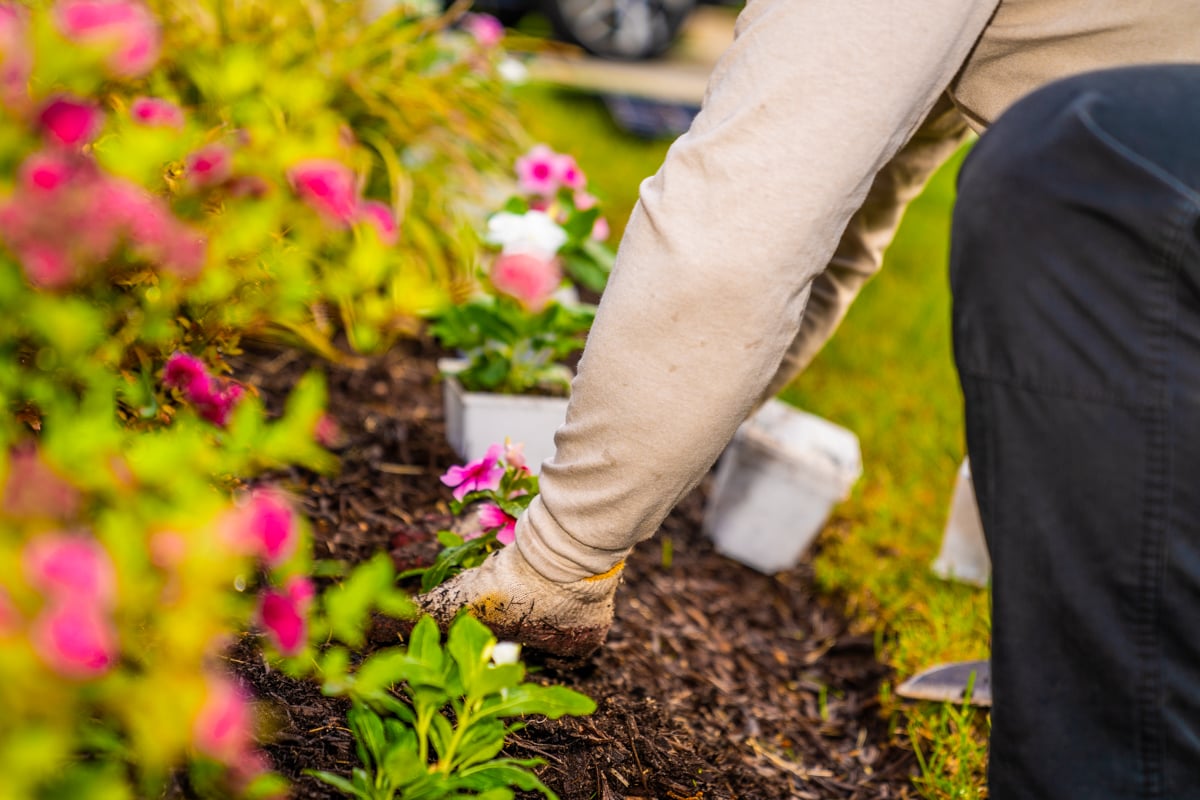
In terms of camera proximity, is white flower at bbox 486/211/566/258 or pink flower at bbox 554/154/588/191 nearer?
white flower at bbox 486/211/566/258

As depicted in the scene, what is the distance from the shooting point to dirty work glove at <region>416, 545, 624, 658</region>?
4.33 feet

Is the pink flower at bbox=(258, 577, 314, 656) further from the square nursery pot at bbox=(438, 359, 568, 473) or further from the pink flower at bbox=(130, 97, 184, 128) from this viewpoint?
the square nursery pot at bbox=(438, 359, 568, 473)

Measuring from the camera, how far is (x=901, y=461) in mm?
2785

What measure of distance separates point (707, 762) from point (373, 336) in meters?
0.74

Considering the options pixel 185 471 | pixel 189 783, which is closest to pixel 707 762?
pixel 189 783

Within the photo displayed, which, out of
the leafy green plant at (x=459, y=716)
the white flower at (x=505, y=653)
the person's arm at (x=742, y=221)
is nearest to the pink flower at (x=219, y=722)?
the leafy green plant at (x=459, y=716)

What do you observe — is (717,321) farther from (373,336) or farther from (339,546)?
(339,546)

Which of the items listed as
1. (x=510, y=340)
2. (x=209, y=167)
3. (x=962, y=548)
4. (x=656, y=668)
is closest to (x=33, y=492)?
(x=209, y=167)

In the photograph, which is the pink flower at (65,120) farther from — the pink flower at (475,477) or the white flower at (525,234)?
the white flower at (525,234)

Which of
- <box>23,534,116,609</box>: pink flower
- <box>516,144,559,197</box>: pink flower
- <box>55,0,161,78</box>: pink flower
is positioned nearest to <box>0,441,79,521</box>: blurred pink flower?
<box>23,534,116,609</box>: pink flower

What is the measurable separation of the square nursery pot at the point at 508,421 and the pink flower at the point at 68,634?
131cm

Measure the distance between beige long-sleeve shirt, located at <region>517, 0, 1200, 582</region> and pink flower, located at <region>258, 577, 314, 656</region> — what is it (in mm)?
404

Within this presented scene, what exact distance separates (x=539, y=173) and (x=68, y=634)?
175 cm

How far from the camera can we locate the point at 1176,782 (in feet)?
3.08
